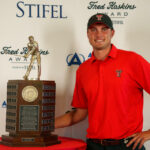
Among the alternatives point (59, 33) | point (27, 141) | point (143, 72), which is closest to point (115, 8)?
point (59, 33)

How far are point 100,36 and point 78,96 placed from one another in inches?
19.4

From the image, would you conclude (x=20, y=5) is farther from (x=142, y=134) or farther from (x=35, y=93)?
(x=142, y=134)

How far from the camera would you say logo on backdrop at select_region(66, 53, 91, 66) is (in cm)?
243

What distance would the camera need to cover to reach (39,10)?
242 centimetres

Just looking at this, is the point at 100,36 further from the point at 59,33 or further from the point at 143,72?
the point at 59,33

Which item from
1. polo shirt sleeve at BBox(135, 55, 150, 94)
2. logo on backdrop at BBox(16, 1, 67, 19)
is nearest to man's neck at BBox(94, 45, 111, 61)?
polo shirt sleeve at BBox(135, 55, 150, 94)

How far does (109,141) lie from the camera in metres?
1.93

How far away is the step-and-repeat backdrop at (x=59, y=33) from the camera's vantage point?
2.41 metres

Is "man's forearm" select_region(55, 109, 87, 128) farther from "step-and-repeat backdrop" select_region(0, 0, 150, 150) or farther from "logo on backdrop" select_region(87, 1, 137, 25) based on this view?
"logo on backdrop" select_region(87, 1, 137, 25)

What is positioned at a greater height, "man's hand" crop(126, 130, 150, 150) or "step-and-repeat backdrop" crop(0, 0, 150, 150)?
"step-and-repeat backdrop" crop(0, 0, 150, 150)

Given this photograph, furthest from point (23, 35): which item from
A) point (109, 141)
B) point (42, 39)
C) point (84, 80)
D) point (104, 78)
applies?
point (109, 141)

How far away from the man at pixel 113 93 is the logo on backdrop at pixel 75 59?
0.35m

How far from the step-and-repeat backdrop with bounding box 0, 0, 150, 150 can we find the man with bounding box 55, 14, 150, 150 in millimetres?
366

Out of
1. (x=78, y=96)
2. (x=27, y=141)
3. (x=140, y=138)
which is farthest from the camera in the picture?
(x=78, y=96)
